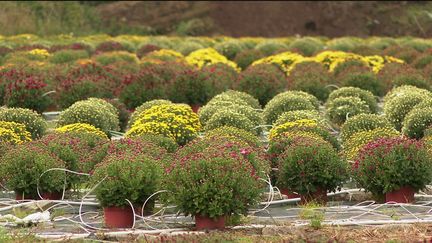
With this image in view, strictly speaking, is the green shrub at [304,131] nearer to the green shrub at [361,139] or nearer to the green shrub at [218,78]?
the green shrub at [361,139]

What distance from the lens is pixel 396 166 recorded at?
36.8 ft

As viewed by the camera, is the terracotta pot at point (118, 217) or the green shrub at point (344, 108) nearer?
the terracotta pot at point (118, 217)

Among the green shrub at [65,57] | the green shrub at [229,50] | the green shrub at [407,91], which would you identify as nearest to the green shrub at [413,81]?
the green shrub at [407,91]

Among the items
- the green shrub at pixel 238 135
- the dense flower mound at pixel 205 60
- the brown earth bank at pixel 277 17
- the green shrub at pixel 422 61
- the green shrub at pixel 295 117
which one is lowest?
the brown earth bank at pixel 277 17

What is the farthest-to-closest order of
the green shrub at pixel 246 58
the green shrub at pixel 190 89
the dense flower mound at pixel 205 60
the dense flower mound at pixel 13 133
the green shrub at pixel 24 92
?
the green shrub at pixel 246 58
the dense flower mound at pixel 205 60
the green shrub at pixel 190 89
the green shrub at pixel 24 92
the dense flower mound at pixel 13 133

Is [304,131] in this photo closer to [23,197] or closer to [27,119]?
[23,197]

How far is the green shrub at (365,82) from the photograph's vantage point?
67.7ft

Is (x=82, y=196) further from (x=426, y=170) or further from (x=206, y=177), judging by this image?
(x=426, y=170)

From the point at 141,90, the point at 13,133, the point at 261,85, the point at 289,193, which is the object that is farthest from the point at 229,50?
the point at 289,193

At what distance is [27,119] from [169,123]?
256 centimetres

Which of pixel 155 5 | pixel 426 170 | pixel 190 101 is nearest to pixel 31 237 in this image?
Answer: pixel 426 170

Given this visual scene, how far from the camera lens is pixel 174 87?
19578mm

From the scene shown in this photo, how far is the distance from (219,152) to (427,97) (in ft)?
23.4

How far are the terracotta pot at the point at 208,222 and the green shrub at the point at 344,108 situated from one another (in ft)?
→ 23.1
